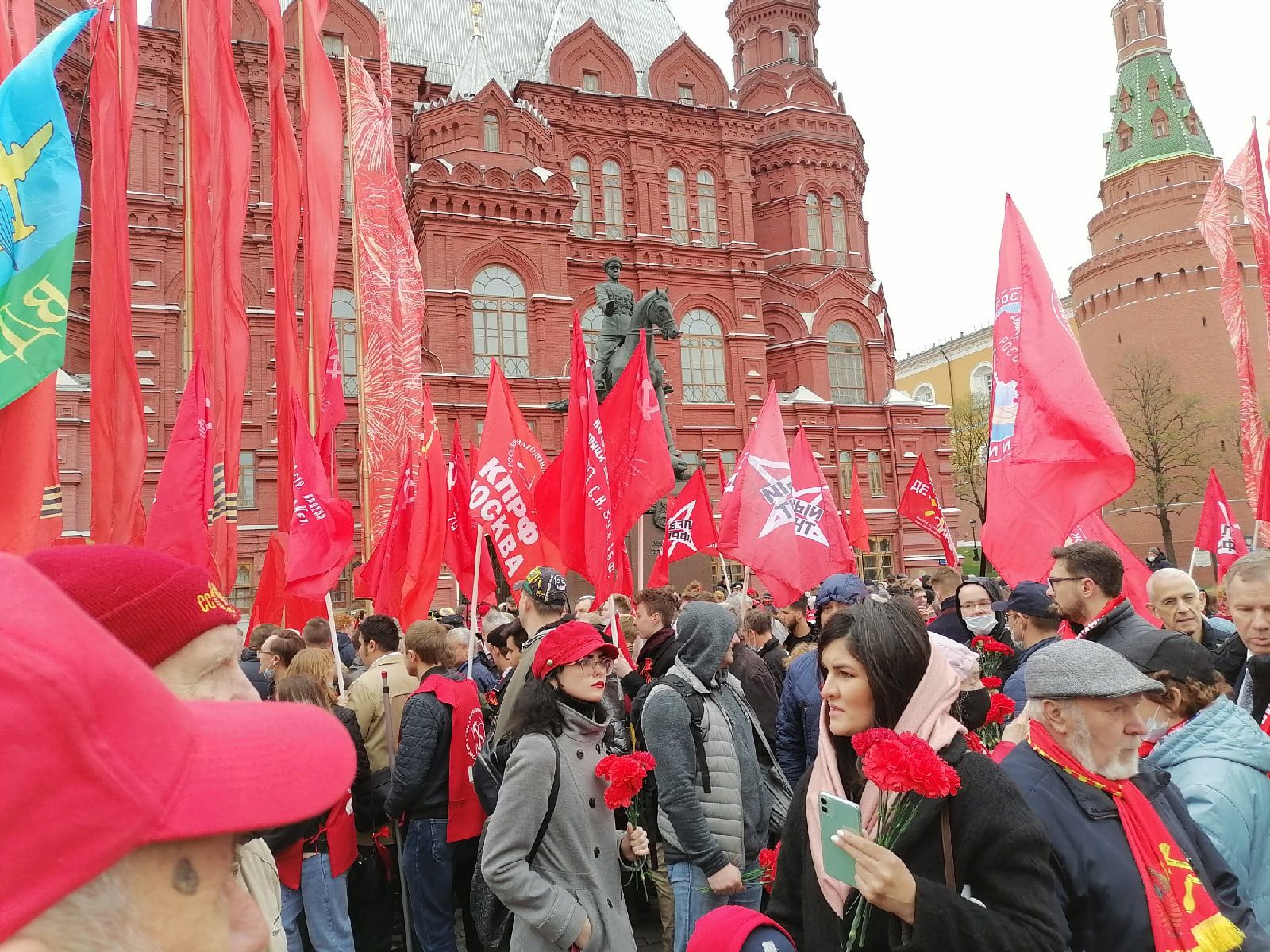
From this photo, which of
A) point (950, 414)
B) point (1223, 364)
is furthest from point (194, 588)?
point (950, 414)

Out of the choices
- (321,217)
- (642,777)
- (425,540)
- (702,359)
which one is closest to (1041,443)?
(642,777)

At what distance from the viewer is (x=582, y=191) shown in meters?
33.1

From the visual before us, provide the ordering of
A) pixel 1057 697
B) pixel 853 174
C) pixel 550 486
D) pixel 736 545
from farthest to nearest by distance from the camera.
Answer: pixel 853 174 < pixel 736 545 < pixel 550 486 < pixel 1057 697

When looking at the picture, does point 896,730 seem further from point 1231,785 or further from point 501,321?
point 501,321

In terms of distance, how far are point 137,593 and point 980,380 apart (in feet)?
241

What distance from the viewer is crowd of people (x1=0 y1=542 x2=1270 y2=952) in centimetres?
77

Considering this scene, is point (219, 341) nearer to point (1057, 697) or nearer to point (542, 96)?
point (1057, 697)

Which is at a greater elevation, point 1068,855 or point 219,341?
point 219,341

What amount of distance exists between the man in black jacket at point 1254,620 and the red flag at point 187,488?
552cm

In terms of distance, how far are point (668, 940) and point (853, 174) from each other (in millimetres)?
35829

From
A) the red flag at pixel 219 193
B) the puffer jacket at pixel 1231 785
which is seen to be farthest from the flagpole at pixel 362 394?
the puffer jacket at pixel 1231 785

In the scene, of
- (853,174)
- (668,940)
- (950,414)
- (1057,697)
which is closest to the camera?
(1057,697)

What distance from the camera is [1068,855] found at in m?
2.43

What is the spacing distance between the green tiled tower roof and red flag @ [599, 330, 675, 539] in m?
48.5
